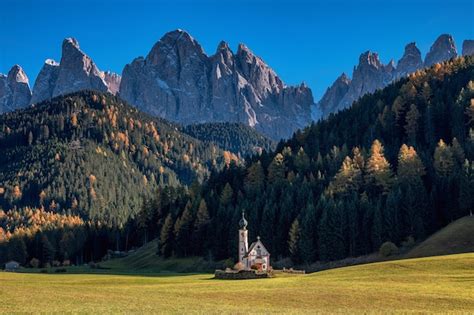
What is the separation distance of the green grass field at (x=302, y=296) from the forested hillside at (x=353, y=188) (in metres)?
39.7

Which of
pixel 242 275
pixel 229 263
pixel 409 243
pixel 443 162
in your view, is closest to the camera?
pixel 242 275

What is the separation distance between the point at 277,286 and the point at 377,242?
47.0 m

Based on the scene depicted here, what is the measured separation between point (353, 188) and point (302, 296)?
76097mm

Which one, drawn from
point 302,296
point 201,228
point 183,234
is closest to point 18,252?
point 183,234

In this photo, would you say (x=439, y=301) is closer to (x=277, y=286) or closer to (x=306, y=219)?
(x=277, y=286)

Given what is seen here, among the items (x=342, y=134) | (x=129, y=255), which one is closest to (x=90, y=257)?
(x=129, y=255)

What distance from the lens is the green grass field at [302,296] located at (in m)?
44.8

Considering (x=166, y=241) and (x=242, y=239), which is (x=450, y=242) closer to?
(x=242, y=239)

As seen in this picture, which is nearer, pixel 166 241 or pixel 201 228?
pixel 201 228

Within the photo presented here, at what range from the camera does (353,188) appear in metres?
127

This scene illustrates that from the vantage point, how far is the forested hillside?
109250mm

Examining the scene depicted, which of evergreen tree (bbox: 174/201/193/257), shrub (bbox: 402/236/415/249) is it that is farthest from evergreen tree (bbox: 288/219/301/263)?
evergreen tree (bbox: 174/201/193/257)

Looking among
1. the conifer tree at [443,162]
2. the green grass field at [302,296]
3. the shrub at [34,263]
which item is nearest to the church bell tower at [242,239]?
the conifer tree at [443,162]

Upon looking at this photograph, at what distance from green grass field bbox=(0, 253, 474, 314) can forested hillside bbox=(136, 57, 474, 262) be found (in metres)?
39.7
